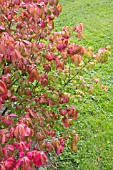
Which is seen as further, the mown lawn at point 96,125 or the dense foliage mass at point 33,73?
the mown lawn at point 96,125

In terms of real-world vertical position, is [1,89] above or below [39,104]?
above

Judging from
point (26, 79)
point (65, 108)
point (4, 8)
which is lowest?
point (65, 108)

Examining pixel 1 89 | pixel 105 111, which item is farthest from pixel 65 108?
pixel 105 111

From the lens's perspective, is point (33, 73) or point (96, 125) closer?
point (33, 73)

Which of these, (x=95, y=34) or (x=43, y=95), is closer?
(x=43, y=95)

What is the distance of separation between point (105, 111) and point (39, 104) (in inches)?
90.3

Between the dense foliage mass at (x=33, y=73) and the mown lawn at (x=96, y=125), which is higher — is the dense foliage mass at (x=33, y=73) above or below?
above

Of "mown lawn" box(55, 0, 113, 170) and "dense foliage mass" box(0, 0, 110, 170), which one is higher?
"dense foliage mass" box(0, 0, 110, 170)

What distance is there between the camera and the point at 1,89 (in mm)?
1600

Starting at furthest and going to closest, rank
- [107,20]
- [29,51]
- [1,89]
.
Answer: [107,20] < [29,51] < [1,89]

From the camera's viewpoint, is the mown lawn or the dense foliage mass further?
the mown lawn

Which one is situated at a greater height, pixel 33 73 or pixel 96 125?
pixel 33 73

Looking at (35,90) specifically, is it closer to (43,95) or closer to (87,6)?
(43,95)

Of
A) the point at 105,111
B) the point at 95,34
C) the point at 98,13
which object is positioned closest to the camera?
the point at 105,111
